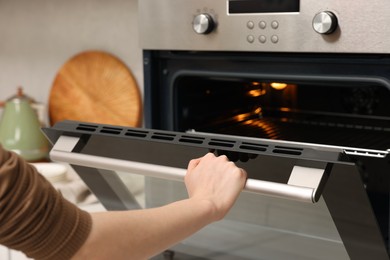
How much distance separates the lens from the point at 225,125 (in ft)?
3.92

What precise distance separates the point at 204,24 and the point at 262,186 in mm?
335

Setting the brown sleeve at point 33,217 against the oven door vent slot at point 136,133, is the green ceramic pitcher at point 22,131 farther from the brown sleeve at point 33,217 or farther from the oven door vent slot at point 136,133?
the brown sleeve at point 33,217

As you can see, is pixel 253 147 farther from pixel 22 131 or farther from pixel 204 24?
pixel 22 131

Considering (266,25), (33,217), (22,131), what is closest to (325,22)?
(266,25)

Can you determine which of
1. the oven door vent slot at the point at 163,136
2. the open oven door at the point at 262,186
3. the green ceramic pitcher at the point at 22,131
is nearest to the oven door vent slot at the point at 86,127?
the open oven door at the point at 262,186

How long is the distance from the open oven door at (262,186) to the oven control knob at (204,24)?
0.22m

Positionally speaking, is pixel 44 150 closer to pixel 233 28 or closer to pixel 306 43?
pixel 233 28

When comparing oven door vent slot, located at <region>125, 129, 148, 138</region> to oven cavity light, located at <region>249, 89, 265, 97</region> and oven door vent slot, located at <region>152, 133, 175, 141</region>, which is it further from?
oven cavity light, located at <region>249, 89, 265, 97</region>

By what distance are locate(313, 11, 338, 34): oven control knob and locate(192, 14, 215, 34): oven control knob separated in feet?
0.63

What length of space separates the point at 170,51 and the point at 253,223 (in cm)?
35

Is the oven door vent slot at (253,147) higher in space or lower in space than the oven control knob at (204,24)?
lower

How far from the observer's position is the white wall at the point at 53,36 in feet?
5.52

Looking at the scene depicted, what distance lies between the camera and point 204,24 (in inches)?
39.7

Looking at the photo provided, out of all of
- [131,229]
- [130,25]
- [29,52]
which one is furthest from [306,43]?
[29,52]
